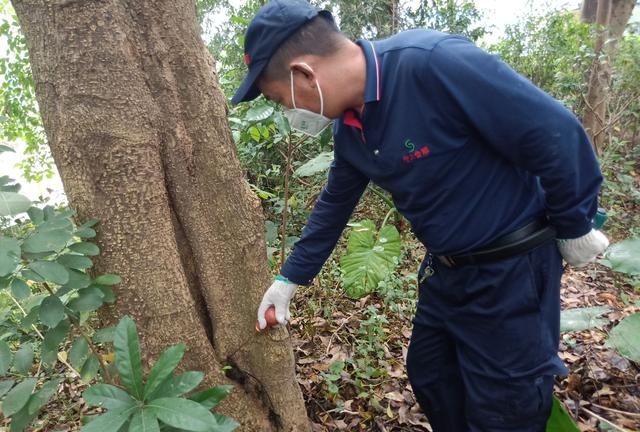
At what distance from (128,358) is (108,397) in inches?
3.4

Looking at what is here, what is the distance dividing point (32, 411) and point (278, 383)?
76cm

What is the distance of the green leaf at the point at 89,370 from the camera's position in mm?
1276

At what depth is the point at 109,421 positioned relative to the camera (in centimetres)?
96

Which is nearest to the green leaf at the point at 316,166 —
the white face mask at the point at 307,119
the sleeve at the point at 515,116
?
the white face mask at the point at 307,119

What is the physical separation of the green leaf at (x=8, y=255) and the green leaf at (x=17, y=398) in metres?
0.39

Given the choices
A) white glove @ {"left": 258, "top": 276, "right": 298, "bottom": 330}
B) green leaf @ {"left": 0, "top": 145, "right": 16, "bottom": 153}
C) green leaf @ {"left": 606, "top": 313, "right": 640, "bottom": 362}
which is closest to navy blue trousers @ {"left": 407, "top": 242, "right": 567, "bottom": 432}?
green leaf @ {"left": 606, "top": 313, "right": 640, "bottom": 362}

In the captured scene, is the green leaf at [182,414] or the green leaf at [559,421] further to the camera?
the green leaf at [559,421]

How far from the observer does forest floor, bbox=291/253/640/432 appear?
204 centimetres

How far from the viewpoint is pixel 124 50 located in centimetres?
124

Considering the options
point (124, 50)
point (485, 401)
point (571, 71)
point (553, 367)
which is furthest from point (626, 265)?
point (571, 71)

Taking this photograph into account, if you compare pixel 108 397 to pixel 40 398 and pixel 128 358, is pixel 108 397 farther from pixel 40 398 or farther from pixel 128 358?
pixel 40 398

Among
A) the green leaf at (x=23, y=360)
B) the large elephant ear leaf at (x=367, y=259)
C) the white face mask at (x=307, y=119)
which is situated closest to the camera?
the green leaf at (x=23, y=360)

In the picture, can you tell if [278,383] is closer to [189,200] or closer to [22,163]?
[189,200]

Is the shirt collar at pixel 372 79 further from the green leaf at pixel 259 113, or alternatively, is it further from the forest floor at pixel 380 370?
the forest floor at pixel 380 370
